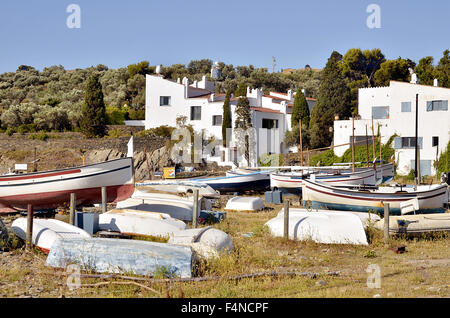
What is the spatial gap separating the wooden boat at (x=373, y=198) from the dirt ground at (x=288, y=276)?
5.73 metres

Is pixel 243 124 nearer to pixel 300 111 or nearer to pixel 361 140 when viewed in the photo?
pixel 300 111

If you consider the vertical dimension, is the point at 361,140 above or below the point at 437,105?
below

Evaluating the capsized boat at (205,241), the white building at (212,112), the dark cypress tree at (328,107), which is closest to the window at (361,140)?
the dark cypress tree at (328,107)

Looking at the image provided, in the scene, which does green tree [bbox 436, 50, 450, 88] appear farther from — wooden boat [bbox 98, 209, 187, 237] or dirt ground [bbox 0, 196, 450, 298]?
wooden boat [bbox 98, 209, 187, 237]

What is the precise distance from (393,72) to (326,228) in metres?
48.6

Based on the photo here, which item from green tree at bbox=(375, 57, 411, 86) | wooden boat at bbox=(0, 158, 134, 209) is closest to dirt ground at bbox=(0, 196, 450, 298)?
wooden boat at bbox=(0, 158, 134, 209)

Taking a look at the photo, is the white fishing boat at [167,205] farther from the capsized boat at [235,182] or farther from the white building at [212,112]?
the white building at [212,112]

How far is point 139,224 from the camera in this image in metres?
16.3

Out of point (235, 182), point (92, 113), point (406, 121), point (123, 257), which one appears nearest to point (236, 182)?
point (235, 182)

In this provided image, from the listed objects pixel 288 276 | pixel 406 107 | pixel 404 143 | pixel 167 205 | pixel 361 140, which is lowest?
pixel 288 276
